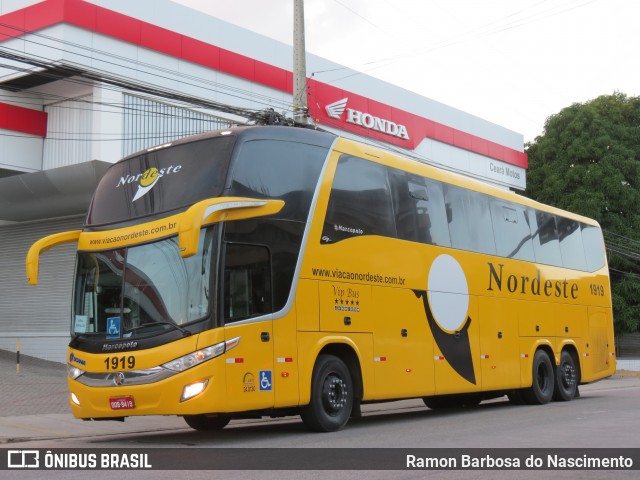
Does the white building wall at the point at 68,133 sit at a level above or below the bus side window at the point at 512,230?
above

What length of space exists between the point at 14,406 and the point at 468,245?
9.47 metres

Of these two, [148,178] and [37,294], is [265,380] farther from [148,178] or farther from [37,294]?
[37,294]

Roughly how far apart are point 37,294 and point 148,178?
17.0m

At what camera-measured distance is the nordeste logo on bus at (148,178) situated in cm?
1140

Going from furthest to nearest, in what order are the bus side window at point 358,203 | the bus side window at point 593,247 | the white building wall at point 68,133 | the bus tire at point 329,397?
the white building wall at point 68,133
the bus side window at point 593,247
the bus side window at point 358,203
the bus tire at point 329,397

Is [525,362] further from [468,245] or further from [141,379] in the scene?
[141,379]

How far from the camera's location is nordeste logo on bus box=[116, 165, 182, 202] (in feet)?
37.4

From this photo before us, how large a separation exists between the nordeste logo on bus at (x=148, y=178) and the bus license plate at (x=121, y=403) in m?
2.79

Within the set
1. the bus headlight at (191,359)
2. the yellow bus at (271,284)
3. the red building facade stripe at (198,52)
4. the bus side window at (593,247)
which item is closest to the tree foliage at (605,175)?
the red building facade stripe at (198,52)

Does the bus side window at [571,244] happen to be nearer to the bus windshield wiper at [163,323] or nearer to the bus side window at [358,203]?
the bus side window at [358,203]

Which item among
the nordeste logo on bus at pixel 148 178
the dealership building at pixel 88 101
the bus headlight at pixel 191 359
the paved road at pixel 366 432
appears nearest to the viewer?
the paved road at pixel 366 432

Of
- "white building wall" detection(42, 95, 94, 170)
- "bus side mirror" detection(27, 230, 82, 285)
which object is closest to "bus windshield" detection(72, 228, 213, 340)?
"bus side mirror" detection(27, 230, 82, 285)

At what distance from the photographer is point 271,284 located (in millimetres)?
11078

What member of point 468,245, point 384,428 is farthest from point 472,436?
point 468,245
